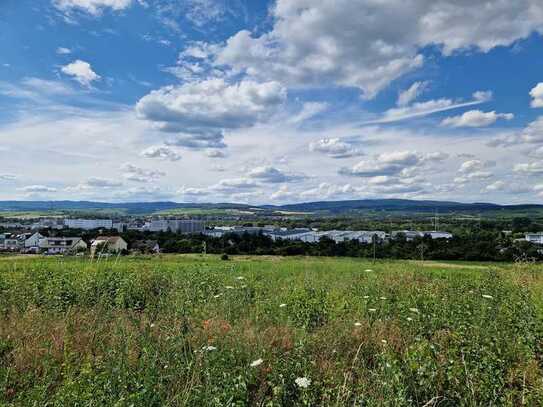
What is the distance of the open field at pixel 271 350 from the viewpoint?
134 inches

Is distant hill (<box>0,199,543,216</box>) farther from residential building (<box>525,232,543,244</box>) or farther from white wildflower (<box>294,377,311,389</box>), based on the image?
white wildflower (<box>294,377,311,389</box>)

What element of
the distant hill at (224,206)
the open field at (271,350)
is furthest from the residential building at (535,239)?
the distant hill at (224,206)

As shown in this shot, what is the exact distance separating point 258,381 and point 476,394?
6.61 feet

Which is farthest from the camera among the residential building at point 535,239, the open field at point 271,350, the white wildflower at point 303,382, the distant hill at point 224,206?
the distant hill at point 224,206

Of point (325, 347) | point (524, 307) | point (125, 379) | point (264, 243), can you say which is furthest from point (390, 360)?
point (264, 243)

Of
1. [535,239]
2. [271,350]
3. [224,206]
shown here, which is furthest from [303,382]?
[224,206]

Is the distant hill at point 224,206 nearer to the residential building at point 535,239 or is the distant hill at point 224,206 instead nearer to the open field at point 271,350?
the residential building at point 535,239

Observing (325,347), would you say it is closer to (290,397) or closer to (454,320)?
(290,397)

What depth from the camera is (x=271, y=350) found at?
4406mm

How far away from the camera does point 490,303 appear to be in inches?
274

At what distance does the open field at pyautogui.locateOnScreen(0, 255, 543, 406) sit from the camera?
11.2 feet

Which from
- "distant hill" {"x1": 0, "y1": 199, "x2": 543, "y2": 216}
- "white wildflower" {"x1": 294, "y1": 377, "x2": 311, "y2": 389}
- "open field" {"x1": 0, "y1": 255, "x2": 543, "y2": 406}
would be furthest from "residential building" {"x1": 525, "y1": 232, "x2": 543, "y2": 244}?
"distant hill" {"x1": 0, "y1": 199, "x2": 543, "y2": 216}

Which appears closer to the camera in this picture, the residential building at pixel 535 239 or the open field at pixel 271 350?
the open field at pixel 271 350

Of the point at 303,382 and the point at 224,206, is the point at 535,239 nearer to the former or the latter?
the point at 303,382
